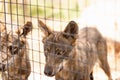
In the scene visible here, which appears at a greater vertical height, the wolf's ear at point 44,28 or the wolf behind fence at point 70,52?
the wolf's ear at point 44,28

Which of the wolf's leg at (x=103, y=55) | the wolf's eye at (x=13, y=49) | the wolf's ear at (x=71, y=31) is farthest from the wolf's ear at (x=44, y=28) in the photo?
the wolf's leg at (x=103, y=55)

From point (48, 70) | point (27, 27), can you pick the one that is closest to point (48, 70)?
point (48, 70)

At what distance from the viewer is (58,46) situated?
181 inches

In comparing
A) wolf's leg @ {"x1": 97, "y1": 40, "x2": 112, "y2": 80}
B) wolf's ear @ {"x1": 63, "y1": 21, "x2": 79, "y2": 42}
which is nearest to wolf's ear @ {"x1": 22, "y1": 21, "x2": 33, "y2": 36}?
wolf's ear @ {"x1": 63, "y1": 21, "x2": 79, "y2": 42}

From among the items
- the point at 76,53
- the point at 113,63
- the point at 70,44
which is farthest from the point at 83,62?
the point at 113,63

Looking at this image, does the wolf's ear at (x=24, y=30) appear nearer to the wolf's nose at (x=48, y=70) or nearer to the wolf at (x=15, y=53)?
the wolf at (x=15, y=53)

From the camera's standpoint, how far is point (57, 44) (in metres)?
4.62

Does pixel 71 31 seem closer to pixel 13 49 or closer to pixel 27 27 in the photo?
pixel 27 27

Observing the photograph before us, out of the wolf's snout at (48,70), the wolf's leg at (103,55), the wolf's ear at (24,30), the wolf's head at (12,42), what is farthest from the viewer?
the wolf's leg at (103,55)

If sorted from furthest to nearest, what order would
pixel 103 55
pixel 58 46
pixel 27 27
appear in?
pixel 103 55 → pixel 27 27 → pixel 58 46

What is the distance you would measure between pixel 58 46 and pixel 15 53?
0.77 meters

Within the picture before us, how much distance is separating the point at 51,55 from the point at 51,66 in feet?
0.48

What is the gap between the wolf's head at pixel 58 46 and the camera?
4.60 meters

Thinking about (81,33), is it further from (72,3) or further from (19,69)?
(72,3)
